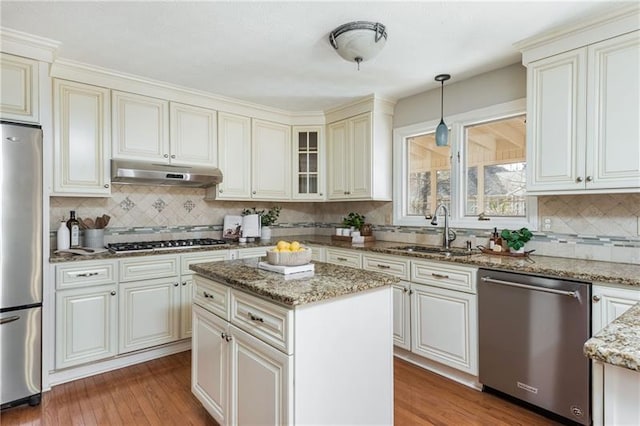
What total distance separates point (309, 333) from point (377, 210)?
2587 mm

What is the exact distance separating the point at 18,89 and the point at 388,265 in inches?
112

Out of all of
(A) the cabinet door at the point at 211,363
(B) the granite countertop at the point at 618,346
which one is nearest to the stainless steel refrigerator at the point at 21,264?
(A) the cabinet door at the point at 211,363

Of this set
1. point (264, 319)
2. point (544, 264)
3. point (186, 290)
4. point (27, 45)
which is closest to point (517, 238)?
point (544, 264)

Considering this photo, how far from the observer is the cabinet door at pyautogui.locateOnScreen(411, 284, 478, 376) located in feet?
7.95

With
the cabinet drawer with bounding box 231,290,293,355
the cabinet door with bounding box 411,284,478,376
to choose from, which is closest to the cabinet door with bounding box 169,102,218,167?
the cabinet drawer with bounding box 231,290,293,355

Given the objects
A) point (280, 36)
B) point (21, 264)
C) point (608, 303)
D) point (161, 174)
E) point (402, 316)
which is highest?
point (280, 36)

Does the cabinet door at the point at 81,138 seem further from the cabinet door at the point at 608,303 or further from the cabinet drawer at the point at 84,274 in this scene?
the cabinet door at the point at 608,303

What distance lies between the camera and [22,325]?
221cm

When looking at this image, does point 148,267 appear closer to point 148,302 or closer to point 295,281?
point 148,302

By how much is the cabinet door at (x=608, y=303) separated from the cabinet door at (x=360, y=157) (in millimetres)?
2028

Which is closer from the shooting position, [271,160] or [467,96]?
[467,96]

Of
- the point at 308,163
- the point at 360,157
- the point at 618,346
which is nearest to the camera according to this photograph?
the point at 618,346

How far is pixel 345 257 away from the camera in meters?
3.37

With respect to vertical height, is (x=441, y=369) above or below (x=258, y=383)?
below
